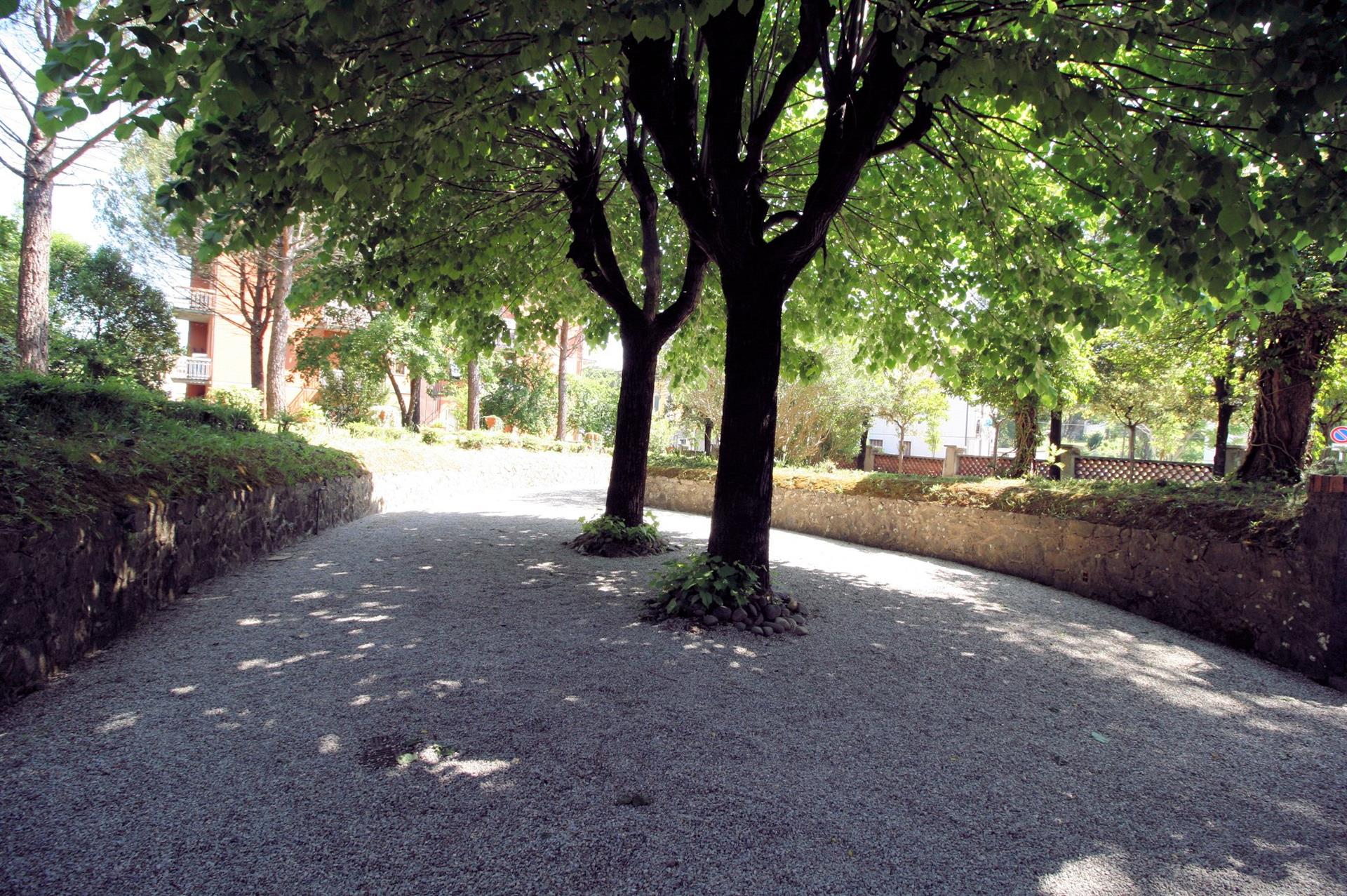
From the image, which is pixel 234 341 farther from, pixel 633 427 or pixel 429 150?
pixel 429 150

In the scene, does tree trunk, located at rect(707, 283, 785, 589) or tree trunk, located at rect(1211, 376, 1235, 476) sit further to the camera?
tree trunk, located at rect(1211, 376, 1235, 476)

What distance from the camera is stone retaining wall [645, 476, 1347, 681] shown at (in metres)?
4.65

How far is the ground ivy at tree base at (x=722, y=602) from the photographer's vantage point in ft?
15.8

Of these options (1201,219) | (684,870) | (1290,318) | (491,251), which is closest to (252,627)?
(684,870)

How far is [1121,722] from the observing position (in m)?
3.65

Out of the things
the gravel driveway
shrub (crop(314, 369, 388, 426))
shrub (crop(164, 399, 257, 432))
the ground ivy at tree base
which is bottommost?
the gravel driveway

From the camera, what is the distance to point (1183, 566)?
5809mm

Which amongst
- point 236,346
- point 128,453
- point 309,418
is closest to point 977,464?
point 309,418

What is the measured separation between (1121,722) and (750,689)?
200 centimetres

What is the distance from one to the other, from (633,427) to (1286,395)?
285 inches

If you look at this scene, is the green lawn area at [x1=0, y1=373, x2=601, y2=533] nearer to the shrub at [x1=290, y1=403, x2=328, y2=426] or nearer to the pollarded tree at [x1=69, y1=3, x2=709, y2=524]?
the shrub at [x1=290, y1=403, x2=328, y2=426]

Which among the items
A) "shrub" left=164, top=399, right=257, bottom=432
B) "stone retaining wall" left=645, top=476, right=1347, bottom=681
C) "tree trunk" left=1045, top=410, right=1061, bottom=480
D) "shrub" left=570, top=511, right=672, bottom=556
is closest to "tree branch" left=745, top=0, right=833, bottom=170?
"shrub" left=570, top=511, right=672, bottom=556

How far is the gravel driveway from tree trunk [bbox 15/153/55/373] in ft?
29.3

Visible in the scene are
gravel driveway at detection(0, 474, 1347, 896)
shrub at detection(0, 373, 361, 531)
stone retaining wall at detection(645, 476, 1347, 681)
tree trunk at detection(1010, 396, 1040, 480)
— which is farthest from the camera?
tree trunk at detection(1010, 396, 1040, 480)
